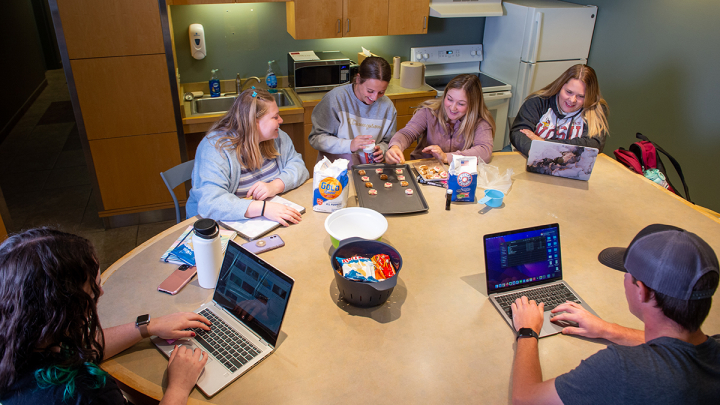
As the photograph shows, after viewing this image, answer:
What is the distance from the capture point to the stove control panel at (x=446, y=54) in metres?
4.26

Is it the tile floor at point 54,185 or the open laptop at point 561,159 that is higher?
the open laptop at point 561,159

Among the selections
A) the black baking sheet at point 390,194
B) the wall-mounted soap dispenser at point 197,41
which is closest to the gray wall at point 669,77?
the black baking sheet at point 390,194

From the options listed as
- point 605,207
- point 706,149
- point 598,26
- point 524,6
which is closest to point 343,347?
point 605,207

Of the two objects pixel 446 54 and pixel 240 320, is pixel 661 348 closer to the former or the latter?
pixel 240 320

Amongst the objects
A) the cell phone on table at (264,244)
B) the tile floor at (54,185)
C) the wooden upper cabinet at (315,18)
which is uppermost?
the wooden upper cabinet at (315,18)

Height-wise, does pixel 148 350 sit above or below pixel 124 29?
below

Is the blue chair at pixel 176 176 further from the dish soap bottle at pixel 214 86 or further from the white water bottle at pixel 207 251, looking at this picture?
the dish soap bottle at pixel 214 86

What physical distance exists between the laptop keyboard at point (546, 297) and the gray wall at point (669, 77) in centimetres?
252

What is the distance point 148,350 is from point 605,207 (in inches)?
74.8

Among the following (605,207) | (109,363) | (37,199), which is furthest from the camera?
(37,199)

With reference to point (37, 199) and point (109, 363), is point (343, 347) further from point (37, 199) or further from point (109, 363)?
point (37, 199)

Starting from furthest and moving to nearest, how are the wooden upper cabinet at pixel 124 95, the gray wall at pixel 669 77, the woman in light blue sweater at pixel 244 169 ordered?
the gray wall at pixel 669 77, the wooden upper cabinet at pixel 124 95, the woman in light blue sweater at pixel 244 169

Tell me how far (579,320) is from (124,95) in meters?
3.02

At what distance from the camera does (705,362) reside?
1035 mm
